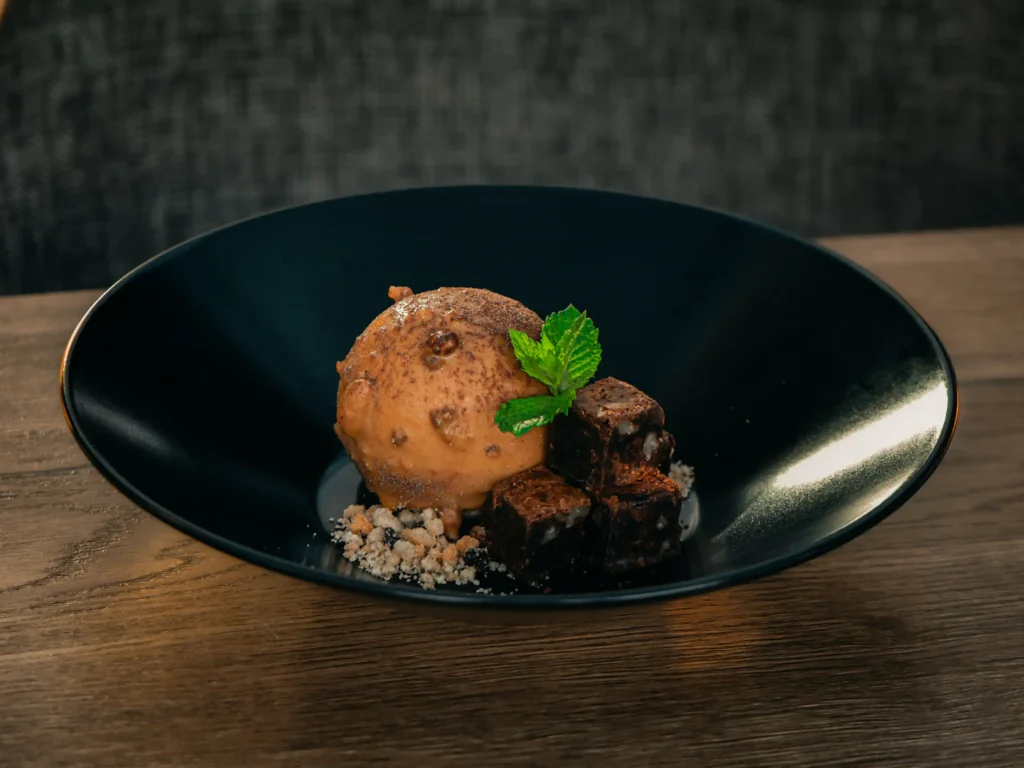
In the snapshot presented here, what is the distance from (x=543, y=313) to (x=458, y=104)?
94 centimetres

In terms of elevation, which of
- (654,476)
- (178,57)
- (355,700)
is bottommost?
(355,700)

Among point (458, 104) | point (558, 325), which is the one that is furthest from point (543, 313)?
point (458, 104)

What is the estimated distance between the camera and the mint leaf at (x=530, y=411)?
0.86 metres

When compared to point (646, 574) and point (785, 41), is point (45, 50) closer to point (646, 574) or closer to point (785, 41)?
point (785, 41)

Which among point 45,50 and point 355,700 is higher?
point 45,50

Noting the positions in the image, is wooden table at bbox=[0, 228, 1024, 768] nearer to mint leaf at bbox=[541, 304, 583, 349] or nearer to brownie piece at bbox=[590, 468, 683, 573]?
brownie piece at bbox=[590, 468, 683, 573]

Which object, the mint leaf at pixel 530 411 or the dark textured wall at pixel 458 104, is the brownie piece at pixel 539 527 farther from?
the dark textured wall at pixel 458 104

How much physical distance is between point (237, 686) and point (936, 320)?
89 cm

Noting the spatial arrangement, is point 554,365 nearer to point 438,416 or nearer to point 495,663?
point 438,416

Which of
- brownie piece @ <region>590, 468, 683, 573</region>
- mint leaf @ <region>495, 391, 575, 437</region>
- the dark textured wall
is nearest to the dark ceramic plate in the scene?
brownie piece @ <region>590, 468, 683, 573</region>

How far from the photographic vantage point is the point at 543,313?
42.9 inches

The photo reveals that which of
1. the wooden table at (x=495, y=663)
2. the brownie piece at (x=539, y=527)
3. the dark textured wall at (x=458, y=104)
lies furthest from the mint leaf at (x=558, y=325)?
the dark textured wall at (x=458, y=104)

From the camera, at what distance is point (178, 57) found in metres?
1.79

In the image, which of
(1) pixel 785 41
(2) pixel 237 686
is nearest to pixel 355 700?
(2) pixel 237 686
